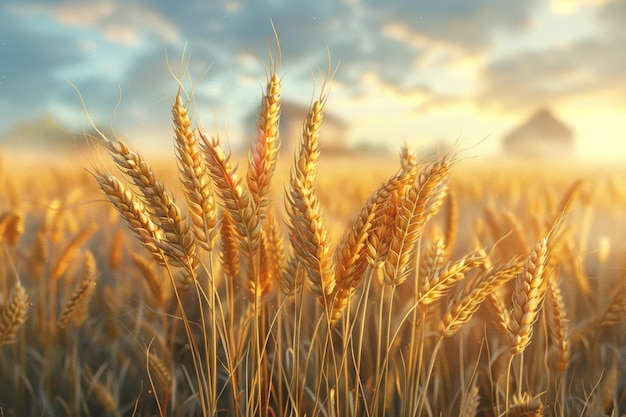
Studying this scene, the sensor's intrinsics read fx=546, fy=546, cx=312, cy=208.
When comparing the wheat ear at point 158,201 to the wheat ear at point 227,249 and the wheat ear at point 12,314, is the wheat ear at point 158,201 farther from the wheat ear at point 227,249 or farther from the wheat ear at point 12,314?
the wheat ear at point 12,314

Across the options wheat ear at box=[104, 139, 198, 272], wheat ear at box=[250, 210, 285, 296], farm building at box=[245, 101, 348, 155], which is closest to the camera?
wheat ear at box=[104, 139, 198, 272]

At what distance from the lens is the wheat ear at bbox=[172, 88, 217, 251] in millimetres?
851

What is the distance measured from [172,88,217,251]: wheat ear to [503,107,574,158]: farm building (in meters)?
0.87

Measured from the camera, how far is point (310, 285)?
90cm

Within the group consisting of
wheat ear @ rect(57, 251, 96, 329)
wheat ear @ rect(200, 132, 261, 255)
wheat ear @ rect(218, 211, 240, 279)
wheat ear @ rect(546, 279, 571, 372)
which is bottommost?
wheat ear @ rect(546, 279, 571, 372)

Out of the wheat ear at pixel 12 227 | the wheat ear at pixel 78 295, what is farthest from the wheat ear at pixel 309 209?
the wheat ear at pixel 12 227

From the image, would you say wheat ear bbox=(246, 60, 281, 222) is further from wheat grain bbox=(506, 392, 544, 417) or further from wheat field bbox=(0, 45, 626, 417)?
wheat grain bbox=(506, 392, 544, 417)

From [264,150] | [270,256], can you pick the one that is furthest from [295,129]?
[264,150]

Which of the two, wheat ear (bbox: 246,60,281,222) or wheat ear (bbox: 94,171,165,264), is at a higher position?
wheat ear (bbox: 246,60,281,222)

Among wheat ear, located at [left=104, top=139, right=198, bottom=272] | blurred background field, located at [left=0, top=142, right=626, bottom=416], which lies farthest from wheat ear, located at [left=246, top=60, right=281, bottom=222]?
blurred background field, located at [left=0, top=142, right=626, bottom=416]

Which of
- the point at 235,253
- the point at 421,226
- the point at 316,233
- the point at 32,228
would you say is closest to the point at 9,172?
the point at 32,228

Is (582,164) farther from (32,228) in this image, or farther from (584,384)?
(32,228)

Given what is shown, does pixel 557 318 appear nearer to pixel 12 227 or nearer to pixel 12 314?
pixel 12 314

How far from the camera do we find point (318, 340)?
3.88ft
